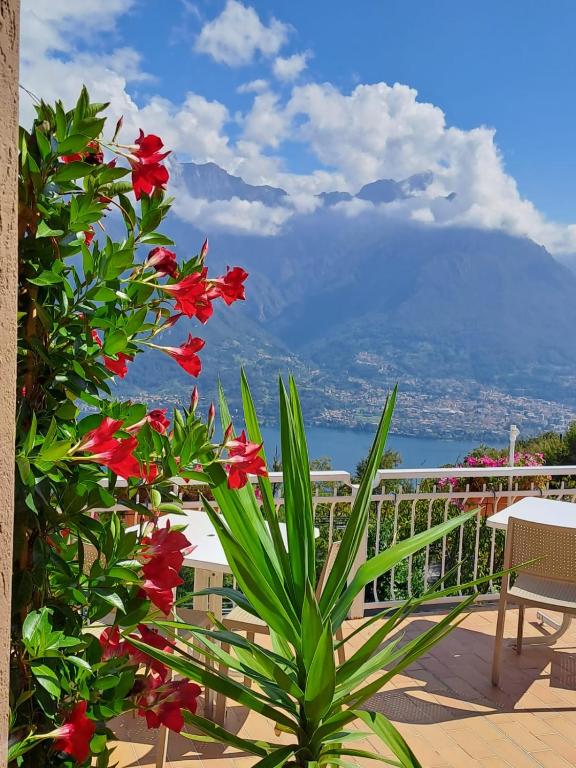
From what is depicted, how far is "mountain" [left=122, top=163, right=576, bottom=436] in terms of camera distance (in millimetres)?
59156

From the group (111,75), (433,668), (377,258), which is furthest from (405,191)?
(433,668)

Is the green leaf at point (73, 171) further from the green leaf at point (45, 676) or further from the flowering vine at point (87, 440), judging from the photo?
the green leaf at point (45, 676)

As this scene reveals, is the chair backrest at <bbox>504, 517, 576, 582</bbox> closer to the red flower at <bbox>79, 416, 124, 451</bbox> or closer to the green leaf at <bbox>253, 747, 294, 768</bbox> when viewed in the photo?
the green leaf at <bbox>253, 747, 294, 768</bbox>

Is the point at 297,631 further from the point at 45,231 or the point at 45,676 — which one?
the point at 45,231

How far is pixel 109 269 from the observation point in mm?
1003

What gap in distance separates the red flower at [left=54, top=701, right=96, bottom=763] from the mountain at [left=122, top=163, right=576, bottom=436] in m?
42.7

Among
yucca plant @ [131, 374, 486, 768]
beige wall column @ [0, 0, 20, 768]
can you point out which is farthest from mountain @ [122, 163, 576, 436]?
beige wall column @ [0, 0, 20, 768]

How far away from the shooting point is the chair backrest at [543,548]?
326cm

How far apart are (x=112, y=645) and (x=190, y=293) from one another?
54 centimetres

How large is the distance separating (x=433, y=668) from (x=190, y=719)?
246 cm

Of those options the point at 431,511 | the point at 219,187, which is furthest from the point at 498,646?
the point at 219,187

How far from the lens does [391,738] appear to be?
162cm

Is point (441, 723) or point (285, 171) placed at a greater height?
point (285, 171)

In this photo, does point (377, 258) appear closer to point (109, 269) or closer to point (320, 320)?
point (320, 320)
